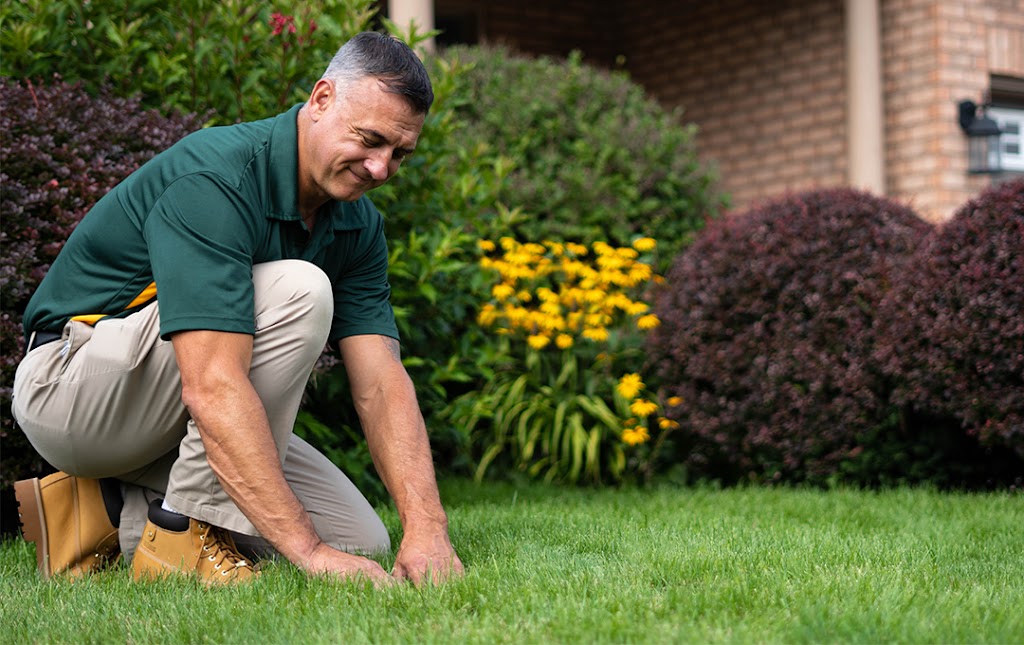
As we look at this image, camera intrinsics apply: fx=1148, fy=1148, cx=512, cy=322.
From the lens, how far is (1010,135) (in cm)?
930

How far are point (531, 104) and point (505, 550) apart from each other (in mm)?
4469

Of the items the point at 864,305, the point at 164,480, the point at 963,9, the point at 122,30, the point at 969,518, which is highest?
the point at 963,9

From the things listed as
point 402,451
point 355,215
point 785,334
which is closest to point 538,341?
point 785,334

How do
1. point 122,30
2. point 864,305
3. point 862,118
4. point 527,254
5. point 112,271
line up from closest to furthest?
1. point 112,271
2. point 122,30
3. point 864,305
4. point 527,254
5. point 862,118

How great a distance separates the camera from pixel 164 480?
3.27 m

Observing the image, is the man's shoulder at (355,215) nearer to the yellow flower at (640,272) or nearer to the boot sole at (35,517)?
the boot sole at (35,517)

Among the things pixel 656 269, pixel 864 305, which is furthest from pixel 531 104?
pixel 864 305

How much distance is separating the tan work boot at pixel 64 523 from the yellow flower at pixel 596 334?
9.86 feet

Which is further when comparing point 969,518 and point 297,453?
point 969,518

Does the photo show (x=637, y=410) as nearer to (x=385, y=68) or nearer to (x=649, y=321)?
(x=649, y=321)

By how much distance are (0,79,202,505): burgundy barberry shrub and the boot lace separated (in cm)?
109

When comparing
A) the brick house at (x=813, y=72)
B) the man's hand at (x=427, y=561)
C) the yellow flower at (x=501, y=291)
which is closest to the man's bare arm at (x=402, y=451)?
the man's hand at (x=427, y=561)

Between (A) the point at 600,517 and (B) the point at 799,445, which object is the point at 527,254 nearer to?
(B) the point at 799,445

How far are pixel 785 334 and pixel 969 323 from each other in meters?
0.93
